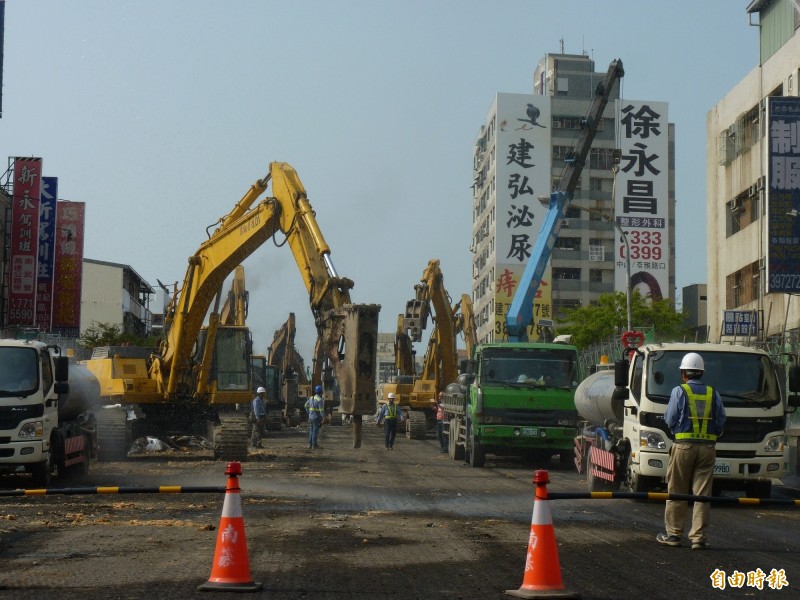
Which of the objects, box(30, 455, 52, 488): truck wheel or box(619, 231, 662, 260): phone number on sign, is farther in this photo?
box(619, 231, 662, 260): phone number on sign

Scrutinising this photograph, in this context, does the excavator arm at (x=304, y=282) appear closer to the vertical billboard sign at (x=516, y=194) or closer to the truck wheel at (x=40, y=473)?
the truck wheel at (x=40, y=473)

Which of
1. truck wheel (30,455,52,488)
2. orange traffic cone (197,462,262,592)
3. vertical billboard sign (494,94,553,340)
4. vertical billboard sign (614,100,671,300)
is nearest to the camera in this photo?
orange traffic cone (197,462,262,592)

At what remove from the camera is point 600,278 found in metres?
110

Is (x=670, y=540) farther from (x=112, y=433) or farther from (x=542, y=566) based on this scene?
(x=112, y=433)

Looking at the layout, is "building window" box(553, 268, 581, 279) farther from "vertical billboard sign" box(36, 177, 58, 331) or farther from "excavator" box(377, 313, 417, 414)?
"vertical billboard sign" box(36, 177, 58, 331)

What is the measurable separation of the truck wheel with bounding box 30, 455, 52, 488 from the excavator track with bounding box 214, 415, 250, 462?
8769 millimetres

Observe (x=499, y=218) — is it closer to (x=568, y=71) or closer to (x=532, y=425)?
(x=568, y=71)

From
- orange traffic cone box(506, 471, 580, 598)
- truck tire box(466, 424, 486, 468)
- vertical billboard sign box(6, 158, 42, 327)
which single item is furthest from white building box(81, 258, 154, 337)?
orange traffic cone box(506, 471, 580, 598)

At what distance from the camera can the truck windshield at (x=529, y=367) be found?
28156mm

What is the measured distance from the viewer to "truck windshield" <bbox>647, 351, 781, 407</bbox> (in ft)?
59.2

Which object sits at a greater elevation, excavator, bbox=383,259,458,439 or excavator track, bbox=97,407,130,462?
excavator, bbox=383,259,458,439

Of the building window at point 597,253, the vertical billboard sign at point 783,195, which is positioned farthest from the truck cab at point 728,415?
the building window at point 597,253

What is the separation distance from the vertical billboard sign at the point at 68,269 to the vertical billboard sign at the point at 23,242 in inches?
93.6

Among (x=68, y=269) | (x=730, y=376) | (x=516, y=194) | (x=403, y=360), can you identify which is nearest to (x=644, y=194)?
(x=516, y=194)
